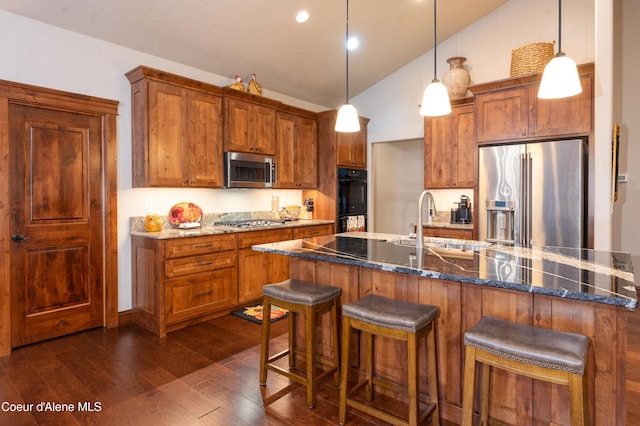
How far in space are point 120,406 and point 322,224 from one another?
3403mm

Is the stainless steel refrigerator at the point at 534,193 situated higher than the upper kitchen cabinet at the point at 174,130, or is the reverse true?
the upper kitchen cabinet at the point at 174,130

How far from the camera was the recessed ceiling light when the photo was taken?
382 centimetres

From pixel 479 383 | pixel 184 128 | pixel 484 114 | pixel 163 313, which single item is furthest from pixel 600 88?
pixel 163 313

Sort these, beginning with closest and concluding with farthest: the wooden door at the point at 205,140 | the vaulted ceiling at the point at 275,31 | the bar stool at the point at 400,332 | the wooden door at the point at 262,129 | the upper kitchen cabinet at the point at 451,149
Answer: the bar stool at the point at 400,332
the vaulted ceiling at the point at 275,31
the wooden door at the point at 205,140
the upper kitchen cabinet at the point at 451,149
the wooden door at the point at 262,129

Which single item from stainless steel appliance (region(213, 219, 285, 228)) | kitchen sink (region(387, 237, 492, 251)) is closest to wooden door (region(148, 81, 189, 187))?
stainless steel appliance (region(213, 219, 285, 228))

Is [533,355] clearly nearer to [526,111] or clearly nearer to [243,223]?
[526,111]

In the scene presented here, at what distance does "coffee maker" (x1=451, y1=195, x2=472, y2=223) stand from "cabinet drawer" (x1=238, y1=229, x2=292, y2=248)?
222 centimetres

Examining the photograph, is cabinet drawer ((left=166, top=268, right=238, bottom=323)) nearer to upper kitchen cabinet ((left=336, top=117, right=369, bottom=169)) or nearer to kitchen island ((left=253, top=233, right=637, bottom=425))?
kitchen island ((left=253, top=233, right=637, bottom=425))

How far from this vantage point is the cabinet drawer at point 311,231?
4789 mm

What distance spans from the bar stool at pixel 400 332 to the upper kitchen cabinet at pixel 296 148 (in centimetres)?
321

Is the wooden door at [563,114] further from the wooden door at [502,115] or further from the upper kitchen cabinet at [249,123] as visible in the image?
the upper kitchen cabinet at [249,123]

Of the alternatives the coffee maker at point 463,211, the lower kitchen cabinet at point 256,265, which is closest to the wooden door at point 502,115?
the coffee maker at point 463,211

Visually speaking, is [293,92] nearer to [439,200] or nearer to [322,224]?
[322,224]

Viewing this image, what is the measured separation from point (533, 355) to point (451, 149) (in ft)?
11.6
